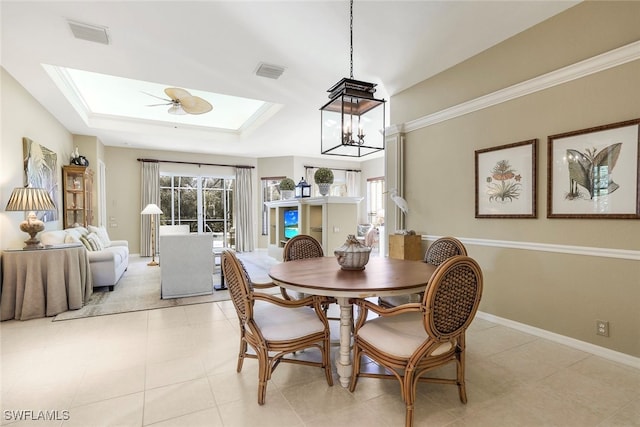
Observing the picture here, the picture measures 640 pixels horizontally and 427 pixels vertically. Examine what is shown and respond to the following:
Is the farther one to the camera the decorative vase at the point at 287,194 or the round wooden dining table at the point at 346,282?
the decorative vase at the point at 287,194

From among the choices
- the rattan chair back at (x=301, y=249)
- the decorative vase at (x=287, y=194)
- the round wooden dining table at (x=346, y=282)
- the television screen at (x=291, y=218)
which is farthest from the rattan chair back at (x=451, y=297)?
the decorative vase at (x=287, y=194)

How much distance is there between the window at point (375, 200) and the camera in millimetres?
9667

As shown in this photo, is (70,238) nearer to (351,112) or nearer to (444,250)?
(351,112)

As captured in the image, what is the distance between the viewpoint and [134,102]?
5.64 m

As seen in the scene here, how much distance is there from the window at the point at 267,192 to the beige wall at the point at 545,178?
5.94 meters

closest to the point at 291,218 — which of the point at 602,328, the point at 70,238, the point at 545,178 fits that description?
the point at 70,238

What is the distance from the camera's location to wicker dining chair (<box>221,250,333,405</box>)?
1894mm

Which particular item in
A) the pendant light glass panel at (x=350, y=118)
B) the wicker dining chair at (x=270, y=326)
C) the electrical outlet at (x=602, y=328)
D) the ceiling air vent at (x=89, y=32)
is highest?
the ceiling air vent at (x=89, y=32)

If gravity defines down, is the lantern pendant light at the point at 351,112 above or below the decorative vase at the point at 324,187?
above

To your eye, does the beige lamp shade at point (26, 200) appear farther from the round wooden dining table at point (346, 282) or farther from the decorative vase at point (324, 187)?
the decorative vase at point (324, 187)

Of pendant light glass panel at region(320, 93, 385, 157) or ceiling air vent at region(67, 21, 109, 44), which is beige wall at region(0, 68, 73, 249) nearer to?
ceiling air vent at region(67, 21, 109, 44)

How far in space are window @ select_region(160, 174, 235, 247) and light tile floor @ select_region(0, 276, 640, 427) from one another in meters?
5.72

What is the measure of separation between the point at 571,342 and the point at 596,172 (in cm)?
147

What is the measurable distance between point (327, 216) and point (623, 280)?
4.01 metres
